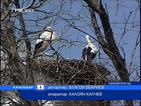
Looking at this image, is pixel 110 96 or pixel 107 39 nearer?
pixel 110 96

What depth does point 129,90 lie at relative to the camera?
423 centimetres

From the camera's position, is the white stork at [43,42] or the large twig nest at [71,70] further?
the large twig nest at [71,70]

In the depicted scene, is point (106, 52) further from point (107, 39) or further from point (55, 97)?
point (55, 97)

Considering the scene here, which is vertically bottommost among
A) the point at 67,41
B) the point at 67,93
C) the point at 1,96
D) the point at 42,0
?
the point at 1,96

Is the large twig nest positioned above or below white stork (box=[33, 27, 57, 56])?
below

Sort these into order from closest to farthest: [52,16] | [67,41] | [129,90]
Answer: [129,90] → [67,41] → [52,16]

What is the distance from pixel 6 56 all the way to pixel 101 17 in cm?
169

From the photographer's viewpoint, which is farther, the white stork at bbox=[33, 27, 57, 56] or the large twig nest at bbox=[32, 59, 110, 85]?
the large twig nest at bbox=[32, 59, 110, 85]

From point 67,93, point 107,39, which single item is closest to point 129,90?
point 67,93

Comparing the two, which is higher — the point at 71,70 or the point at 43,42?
the point at 43,42

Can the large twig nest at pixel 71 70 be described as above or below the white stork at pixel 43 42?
below

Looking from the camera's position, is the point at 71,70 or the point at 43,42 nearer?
the point at 43,42

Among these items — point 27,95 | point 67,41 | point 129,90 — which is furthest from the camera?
point 67,41

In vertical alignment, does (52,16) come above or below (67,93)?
above
